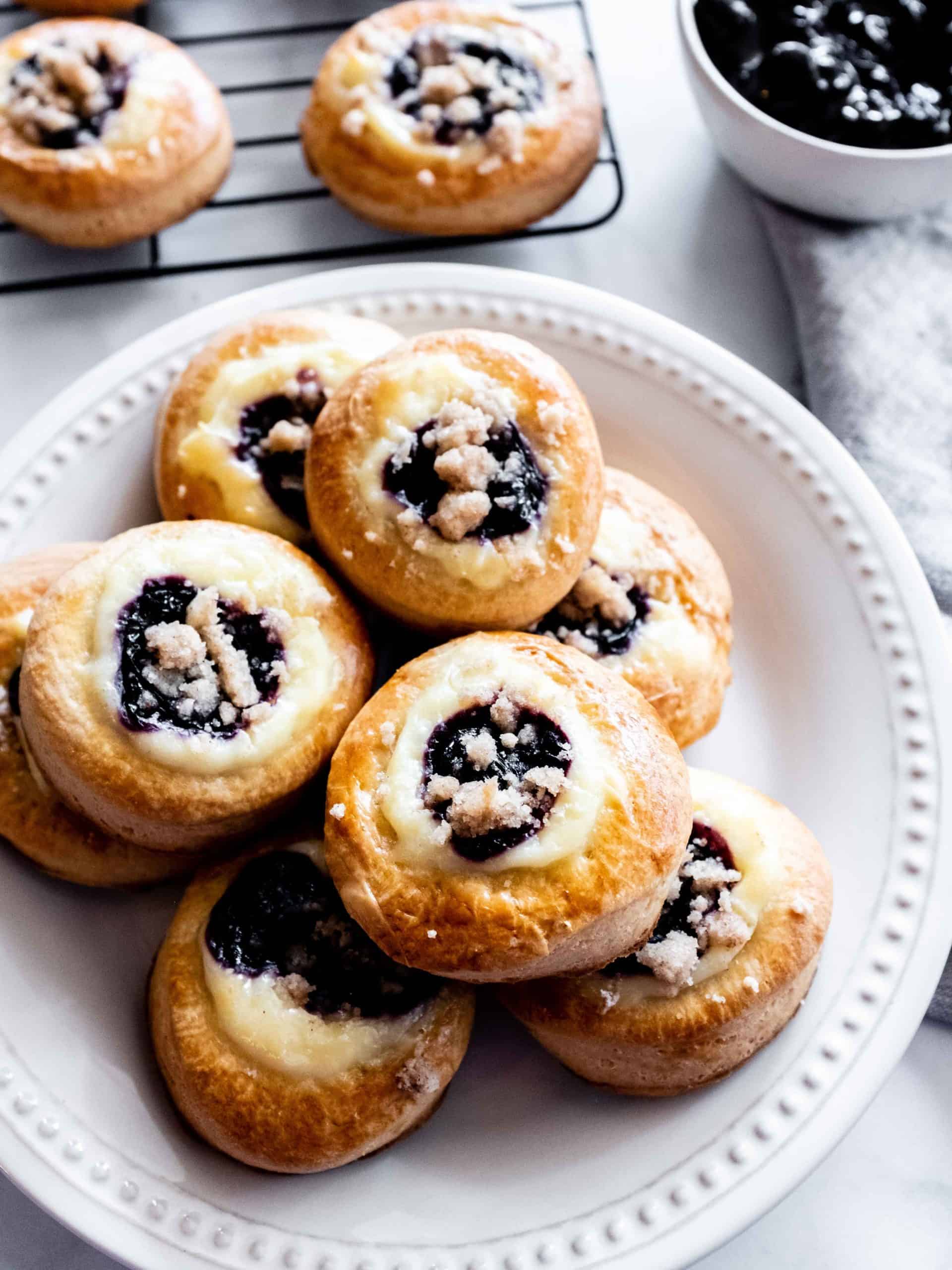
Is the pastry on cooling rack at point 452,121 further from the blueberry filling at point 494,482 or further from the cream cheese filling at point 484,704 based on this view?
the cream cheese filling at point 484,704

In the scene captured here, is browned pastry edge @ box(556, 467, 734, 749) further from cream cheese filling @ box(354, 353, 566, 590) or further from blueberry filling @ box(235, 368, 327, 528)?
blueberry filling @ box(235, 368, 327, 528)

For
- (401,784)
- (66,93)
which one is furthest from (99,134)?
(401,784)

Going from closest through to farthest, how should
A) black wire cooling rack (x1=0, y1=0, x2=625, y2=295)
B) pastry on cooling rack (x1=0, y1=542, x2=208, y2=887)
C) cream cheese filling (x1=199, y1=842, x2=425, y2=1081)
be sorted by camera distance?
cream cheese filling (x1=199, y1=842, x2=425, y2=1081) < pastry on cooling rack (x1=0, y1=542, x2=208, y2=887) < black wire cooling rack (x1=0, y1=0, x2=625, y2=295)

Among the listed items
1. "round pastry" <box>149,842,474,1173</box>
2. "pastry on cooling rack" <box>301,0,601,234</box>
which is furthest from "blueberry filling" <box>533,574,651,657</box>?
"pastry on cooling rack" <box>301,0,601,234</box>

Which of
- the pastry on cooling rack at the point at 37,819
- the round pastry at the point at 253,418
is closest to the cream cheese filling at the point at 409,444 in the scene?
the round pastry at the point at 253,418

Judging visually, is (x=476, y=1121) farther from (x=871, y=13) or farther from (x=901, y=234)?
(x=871, y=13)

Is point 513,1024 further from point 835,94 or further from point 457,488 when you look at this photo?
point 835,94
